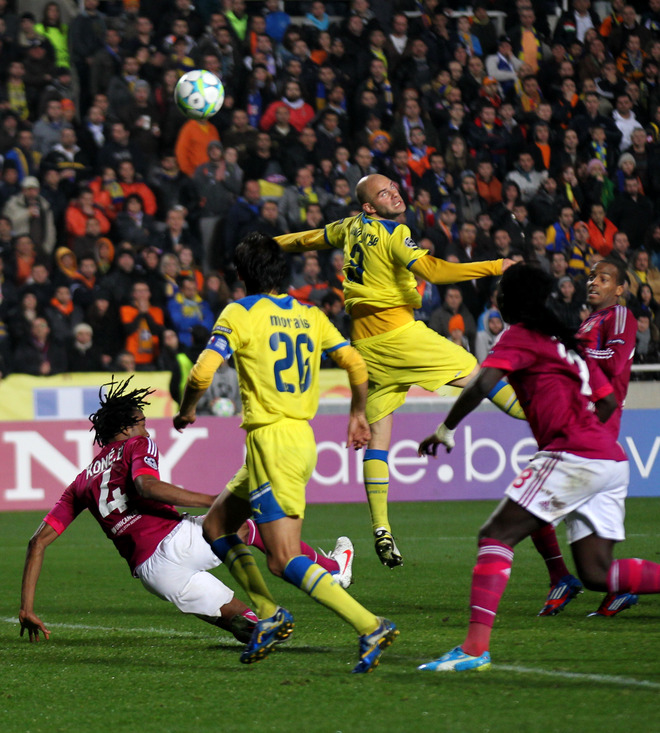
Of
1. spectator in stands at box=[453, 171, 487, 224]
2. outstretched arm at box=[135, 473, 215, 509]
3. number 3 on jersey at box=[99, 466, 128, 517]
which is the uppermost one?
spectator in stands at box=[453, 171, 487, 224]

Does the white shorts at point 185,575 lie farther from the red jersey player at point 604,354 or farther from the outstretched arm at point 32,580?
the red jersey player at point 604,354

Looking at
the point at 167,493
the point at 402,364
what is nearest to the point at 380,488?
the point at 402,364

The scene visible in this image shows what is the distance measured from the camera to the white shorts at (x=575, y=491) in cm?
459

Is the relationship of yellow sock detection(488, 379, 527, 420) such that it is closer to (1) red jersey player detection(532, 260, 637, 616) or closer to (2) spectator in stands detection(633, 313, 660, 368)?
(1) red jersey player detection(532, 260, 637, 616)

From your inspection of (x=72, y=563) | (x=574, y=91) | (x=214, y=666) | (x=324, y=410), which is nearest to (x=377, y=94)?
(x=574, y=91)

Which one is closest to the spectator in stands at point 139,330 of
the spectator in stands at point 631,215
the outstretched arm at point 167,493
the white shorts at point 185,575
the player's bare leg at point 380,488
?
the player's bare leg at point 380,488

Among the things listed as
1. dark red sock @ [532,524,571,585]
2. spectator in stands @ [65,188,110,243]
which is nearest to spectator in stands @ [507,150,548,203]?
spectator in stands @ [65,188,110,243]

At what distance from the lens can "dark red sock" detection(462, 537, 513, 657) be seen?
14.8 ft

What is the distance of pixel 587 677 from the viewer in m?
4.46

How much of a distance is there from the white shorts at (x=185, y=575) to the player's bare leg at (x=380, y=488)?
5.52ft

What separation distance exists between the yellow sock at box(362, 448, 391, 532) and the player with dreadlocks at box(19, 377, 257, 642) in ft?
5.89

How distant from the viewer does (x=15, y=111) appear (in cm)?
1488

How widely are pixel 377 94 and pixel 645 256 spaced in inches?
163

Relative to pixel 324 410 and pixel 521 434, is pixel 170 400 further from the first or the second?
pixel 521 434
